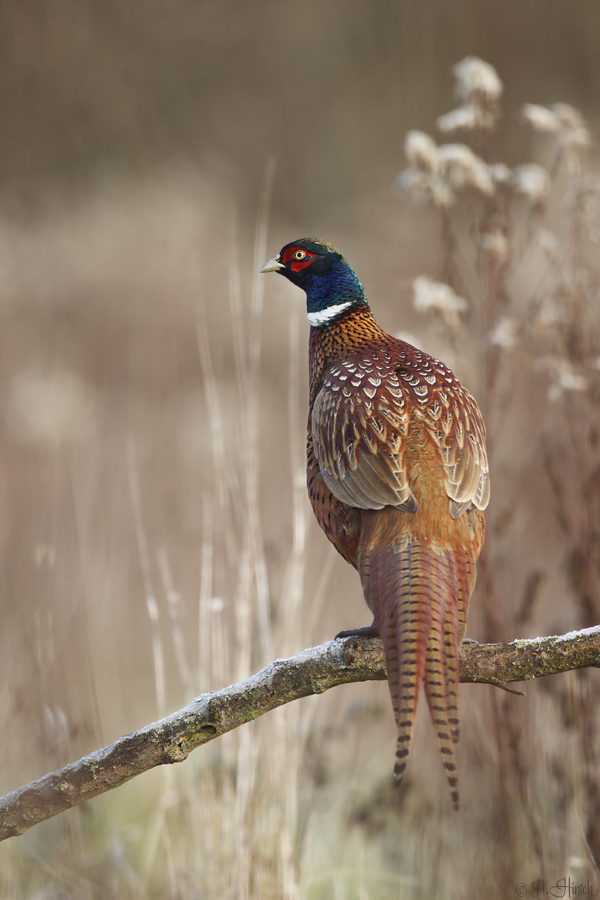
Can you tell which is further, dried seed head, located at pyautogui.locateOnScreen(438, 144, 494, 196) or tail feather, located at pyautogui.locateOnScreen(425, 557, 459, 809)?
dried seed head, located at pyautogui.locateOnScreen(438, 144, 494, 196)

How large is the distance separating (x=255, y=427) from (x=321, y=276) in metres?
0.47

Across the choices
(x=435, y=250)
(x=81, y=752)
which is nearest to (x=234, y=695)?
(x=81, y=752)

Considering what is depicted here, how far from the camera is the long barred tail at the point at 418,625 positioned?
1.20 meters

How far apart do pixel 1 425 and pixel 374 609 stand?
12.3 feet

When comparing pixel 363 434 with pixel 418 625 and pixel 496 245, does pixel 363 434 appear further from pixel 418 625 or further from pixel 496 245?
pixel 496 245

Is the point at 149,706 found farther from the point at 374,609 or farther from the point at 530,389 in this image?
the point at 374,609

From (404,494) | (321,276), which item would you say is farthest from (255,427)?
(404,494)

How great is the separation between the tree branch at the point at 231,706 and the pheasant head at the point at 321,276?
3.61 ft

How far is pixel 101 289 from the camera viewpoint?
6082 millimetres

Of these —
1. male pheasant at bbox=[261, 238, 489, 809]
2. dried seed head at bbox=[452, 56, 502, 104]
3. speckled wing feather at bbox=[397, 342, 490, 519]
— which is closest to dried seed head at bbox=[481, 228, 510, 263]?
dried seed head at bbox=[452, 56, 502, 104]

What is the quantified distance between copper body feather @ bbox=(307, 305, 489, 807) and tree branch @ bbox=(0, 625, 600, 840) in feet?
0.31

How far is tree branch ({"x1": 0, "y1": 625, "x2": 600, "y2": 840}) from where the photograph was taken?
4.37 ft

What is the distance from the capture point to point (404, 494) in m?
1.55

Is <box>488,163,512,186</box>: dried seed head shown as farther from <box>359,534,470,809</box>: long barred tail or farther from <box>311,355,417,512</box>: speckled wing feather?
<box>359,534,470,809</box>: long barred tail
